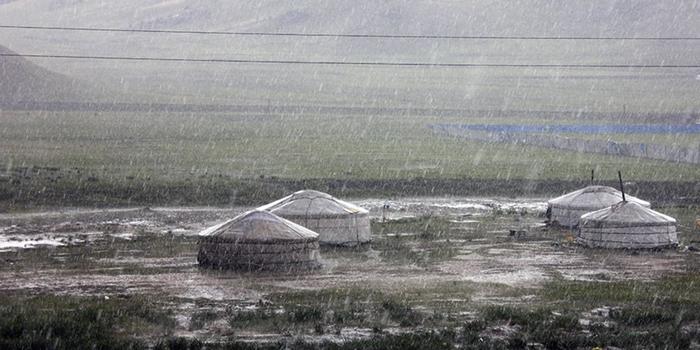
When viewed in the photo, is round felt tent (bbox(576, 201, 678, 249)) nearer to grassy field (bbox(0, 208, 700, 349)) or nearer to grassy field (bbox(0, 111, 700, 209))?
grassy field (bbox(0, 208, 700, 349))

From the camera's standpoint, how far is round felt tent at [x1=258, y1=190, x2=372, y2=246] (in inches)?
1054

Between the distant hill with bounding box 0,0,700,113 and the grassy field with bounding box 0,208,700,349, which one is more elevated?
the distant hill with bounding box 0,0,700,113

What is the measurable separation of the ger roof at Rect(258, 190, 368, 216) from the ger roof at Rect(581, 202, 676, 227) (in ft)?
18.5

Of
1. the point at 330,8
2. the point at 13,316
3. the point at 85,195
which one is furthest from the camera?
the point at 330,8

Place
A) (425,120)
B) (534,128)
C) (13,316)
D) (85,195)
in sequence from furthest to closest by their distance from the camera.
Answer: (425,120)
(534,128)
(85,195)
(13,316)

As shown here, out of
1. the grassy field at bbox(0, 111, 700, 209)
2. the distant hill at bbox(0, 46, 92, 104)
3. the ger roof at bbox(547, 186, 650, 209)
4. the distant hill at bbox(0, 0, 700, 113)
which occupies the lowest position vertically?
the ger roof at bbox(547, 186, 650, 209)

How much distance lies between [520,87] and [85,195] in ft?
311

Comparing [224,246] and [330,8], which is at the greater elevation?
[330,8]

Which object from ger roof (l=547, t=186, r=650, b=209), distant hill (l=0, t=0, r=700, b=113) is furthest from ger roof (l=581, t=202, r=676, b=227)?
distant hill (l=0, t=0, r=700, b=113)

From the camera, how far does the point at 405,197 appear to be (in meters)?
38.7

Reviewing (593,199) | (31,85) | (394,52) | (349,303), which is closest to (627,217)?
(593,199)

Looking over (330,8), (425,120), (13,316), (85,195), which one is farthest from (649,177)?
(330,8)

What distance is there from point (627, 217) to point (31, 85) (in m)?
81.6

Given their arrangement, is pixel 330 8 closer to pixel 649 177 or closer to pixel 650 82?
pixel 650 82
